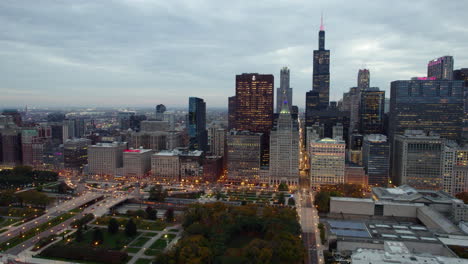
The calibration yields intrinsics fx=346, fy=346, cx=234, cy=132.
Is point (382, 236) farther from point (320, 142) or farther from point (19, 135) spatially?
point (19, 135)

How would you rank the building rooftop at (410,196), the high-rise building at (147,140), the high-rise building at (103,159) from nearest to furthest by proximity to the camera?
the building rooftop at (410,196) < the high-rise building at (103,159) < the high-rise building at (147,140)

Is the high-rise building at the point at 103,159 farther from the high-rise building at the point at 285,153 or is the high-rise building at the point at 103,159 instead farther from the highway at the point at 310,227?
the highway at the point at 310,227

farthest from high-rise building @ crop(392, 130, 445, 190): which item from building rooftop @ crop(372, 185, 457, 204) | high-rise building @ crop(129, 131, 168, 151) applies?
high-rise building @ crop(129, 131, 168, 151)

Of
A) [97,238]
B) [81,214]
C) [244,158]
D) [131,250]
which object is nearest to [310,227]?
[131,250]

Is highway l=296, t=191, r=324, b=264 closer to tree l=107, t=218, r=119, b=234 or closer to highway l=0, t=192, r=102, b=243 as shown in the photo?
tree l=107, t=218, r=119, b=234

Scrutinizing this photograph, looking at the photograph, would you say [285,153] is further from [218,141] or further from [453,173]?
[453,173]

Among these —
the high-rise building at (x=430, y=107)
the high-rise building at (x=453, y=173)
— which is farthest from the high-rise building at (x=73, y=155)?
the high-rise building at (x=453, y=173)
